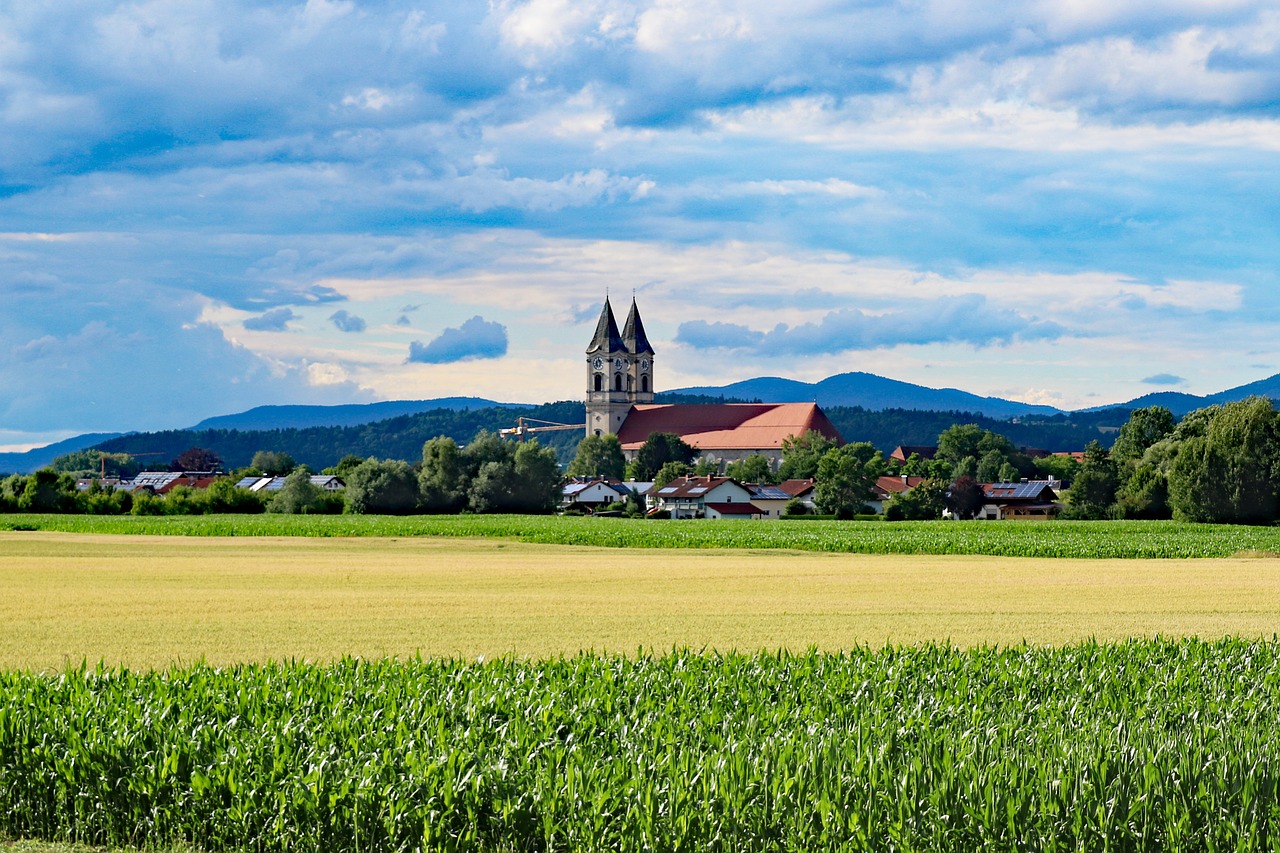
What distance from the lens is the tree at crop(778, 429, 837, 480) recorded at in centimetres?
16025

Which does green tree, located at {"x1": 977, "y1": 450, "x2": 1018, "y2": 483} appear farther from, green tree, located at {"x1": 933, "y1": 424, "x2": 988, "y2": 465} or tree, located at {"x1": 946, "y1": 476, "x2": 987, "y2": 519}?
tree, located at {"x1": 946, "y1": 476, "x2": 987, "y2": 519}

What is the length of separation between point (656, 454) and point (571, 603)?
471ft

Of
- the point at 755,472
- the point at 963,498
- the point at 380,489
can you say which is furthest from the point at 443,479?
the point at 755,472

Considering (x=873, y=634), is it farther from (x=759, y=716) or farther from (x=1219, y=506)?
(x=1219, y=506)

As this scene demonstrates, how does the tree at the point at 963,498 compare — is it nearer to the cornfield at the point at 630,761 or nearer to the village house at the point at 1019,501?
the village house at the point at 1019,501

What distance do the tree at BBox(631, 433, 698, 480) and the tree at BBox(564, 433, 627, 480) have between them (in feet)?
15.9

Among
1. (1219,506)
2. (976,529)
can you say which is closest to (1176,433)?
(1219,506)

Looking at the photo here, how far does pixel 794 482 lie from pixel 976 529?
251ft

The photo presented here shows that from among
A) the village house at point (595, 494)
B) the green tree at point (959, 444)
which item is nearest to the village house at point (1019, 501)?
the village house at point (595, 494)

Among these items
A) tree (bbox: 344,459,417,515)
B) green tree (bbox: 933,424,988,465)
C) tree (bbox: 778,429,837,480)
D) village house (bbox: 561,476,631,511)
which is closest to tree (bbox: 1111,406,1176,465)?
tree (bbox: 778,429,837,480)

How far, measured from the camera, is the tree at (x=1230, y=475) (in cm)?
8062

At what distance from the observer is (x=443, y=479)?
345ft

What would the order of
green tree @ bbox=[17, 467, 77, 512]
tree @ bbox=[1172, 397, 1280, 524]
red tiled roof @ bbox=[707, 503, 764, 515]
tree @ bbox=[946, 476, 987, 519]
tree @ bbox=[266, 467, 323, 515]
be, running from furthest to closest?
red tiled roof @ bbox=[707, 503, 764, 515]
tree @ bbox=[946, 476, 987, 519]
tree @ bbox=[266, 467, 323, 515]
green tree @ bbox=[17, 467, 77, 512]
tree @ bbox=[1172, 397, 1280, 524]

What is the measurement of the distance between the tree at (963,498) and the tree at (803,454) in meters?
28.3
